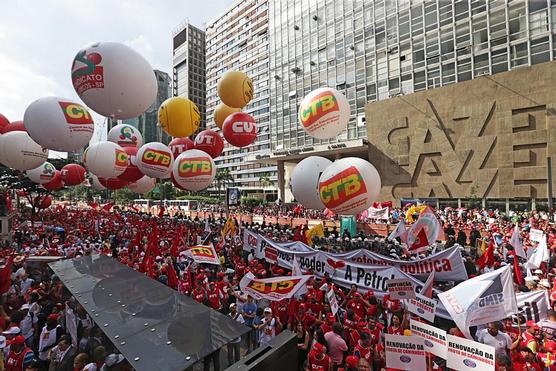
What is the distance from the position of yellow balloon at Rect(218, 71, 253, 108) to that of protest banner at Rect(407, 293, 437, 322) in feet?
31.3

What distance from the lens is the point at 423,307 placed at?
5.36 meters

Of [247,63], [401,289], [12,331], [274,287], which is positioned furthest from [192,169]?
[247,63]

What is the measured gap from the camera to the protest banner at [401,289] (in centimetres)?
580

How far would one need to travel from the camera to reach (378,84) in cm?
3962

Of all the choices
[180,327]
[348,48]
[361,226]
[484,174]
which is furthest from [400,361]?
[348,48]

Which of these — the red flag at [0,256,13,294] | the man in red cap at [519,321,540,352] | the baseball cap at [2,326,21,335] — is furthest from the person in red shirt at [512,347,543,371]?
the red flag at [0,256,13,294]

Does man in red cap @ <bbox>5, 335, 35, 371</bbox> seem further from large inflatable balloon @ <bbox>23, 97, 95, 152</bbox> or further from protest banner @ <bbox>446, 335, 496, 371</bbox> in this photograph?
large inflatable balloon @ <bbox>23, 97, 95, 152</bbox>

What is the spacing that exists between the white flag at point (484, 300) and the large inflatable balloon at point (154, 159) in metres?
11.2

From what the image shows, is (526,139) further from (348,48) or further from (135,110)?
(135,110)

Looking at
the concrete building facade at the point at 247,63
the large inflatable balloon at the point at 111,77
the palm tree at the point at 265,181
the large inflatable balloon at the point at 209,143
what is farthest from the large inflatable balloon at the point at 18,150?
the palm tree at the point at 265,181

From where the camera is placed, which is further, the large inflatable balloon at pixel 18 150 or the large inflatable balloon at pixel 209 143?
the large inflatable balloon at pixel 209 143

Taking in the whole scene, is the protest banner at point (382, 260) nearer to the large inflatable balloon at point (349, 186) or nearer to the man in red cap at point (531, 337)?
the large inflatable balloon at point (349, 186)

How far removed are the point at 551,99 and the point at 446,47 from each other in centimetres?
1180

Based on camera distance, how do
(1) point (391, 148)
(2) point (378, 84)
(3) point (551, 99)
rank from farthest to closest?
(2) point (378, 84) < (1) point (391, 148) < (3) point (551, 99)
